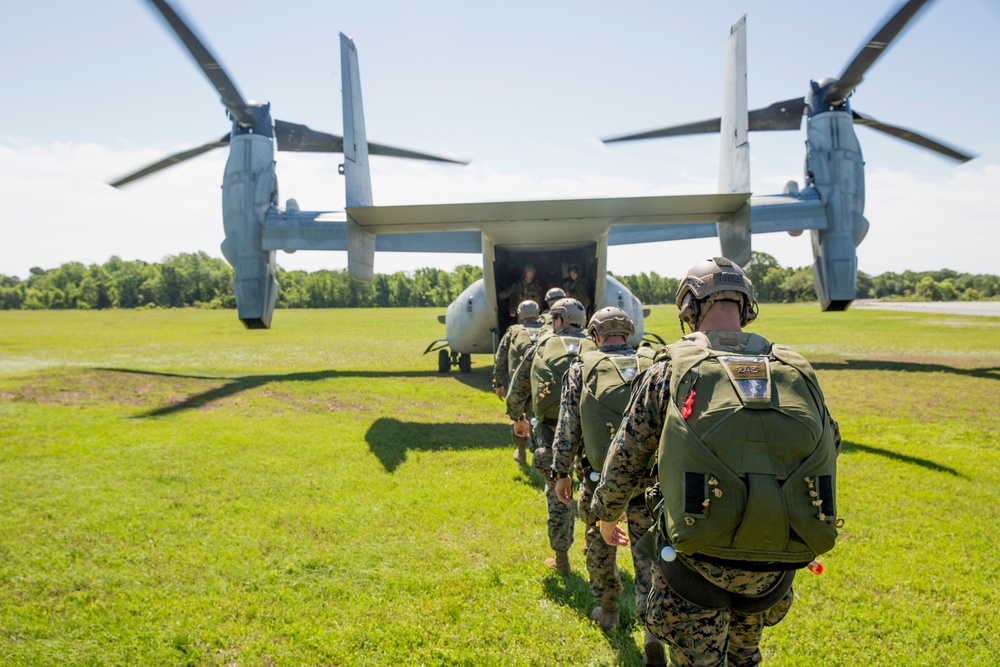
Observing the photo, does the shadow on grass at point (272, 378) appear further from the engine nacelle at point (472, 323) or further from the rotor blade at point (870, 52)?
the rotor blade at point (870, 52)

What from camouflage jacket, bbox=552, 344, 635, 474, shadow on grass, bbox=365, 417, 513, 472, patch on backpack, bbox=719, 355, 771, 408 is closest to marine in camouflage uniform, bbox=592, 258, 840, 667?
patch on backpack, bbox=719, 355, 771, 408

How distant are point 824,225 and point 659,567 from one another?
44.1 ft

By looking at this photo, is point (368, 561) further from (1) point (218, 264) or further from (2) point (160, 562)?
(1) point (218, 264)

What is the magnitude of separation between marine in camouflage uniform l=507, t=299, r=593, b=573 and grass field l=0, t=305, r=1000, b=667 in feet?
0.94

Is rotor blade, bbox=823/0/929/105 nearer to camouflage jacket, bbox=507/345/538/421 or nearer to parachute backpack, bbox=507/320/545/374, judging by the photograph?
parachute backpack, bbox=507/320/545/374

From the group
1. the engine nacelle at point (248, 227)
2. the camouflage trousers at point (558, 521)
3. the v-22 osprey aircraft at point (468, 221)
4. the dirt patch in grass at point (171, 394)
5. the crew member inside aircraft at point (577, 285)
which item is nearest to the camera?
the camouflage trousers at point (558, 521)

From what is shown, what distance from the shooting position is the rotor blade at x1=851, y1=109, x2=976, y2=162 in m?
15.1

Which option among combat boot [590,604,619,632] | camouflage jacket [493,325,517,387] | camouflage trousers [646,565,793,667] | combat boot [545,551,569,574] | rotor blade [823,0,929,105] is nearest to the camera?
camouflage trousers [646,565,793,667]

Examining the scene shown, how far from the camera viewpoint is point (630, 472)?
2.71 metres

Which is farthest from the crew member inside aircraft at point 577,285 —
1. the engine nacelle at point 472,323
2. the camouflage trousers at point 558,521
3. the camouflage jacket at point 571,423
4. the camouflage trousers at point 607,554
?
the camouflage trousers at point 607,554

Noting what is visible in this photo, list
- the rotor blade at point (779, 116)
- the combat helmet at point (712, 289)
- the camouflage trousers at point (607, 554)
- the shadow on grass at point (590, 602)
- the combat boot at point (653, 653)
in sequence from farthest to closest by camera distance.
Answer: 1. the rotor blade at point (779, 116)
2. the shadow on grass at point (590, 602)
3. the camouflage trousers at point (607, 554)
4. the combat boot at point (653, 653)
5. the combat helmet at point (712, 289)

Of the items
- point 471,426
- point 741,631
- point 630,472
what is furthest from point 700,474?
point 471,426

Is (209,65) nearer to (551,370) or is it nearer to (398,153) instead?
(398,153)

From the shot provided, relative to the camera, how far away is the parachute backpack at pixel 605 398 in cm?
362
